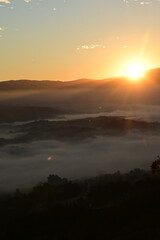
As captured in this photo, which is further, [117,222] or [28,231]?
[28,231]

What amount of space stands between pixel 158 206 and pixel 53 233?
1712 inches

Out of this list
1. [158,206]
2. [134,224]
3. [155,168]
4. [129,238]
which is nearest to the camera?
[155,168]

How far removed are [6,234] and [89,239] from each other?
36168mm

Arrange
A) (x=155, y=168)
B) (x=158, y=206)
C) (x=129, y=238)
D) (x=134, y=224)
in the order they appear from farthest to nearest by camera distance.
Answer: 1. (x=158, y=206)
2. (x=134, y=224)
3. (x=129, y=238)
4. (x=155, y=168)

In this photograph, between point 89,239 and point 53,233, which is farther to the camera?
point 53,233

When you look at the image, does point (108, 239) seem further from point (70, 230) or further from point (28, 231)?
point (28, 231)

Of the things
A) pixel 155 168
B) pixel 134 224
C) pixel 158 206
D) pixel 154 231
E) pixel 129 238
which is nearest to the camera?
pixel 155 168

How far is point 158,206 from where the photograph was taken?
187750 millimetres

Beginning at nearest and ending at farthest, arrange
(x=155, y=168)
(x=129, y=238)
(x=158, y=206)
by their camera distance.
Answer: (x=155, y=168), (x=129, y=238), (x=158, y=206)

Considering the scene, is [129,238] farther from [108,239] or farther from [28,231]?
[28,231]

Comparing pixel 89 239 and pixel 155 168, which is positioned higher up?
pixel 155 168

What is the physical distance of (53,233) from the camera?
198500mm

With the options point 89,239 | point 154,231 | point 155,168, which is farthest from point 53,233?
point 155,168

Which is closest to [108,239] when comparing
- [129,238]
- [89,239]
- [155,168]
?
[89,239]
